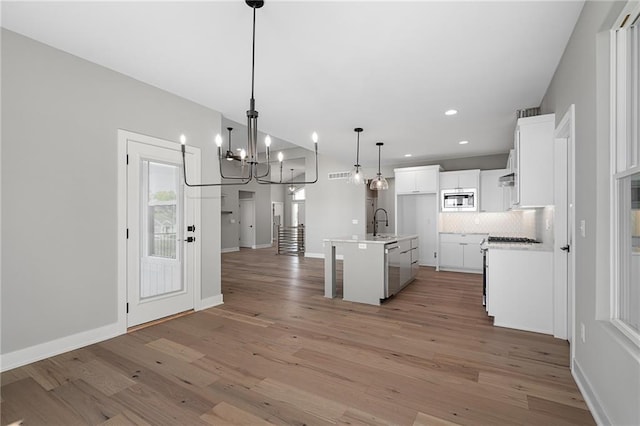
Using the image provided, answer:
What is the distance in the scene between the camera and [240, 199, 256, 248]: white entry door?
1261 cm

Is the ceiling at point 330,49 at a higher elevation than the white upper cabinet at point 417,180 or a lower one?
higher

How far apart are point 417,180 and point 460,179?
37.8 inches

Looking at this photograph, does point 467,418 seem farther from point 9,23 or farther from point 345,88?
point 9,23

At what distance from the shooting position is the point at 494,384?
223 cm

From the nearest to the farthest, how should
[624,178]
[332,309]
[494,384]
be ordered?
1. [624,178]
2. [494,384]
3. [332,309]

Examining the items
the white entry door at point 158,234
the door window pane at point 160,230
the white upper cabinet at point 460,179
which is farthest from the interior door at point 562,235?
the door window pane at point 160,230

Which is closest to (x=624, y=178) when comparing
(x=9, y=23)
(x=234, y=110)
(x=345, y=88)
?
(x=345, y=88)

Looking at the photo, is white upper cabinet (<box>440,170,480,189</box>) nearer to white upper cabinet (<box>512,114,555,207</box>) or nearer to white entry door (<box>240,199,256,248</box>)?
white upper cabinet (<box>512,114,555,207</box>)

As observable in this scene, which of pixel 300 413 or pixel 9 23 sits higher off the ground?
pixel 9 23

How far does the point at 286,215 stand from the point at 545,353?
12833mm

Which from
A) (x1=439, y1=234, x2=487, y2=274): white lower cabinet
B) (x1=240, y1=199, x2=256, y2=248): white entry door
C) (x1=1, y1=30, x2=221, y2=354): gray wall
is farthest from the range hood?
(x1=240, y1=199, x2=256, y2=248): white entry door

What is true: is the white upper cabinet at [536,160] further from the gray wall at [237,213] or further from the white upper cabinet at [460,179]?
the gray wall at [237,213]

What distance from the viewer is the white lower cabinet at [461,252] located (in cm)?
672

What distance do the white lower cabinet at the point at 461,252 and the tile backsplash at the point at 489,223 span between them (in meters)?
0.35
